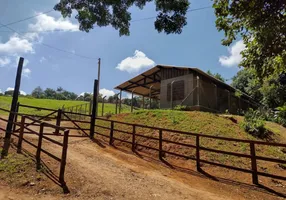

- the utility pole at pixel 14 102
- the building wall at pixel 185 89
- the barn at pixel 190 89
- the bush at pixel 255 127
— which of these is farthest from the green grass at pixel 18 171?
the building wall at pixel 185 89

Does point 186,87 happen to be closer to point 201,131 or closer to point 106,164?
point 201,131

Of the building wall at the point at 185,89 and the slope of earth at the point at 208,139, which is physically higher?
the building wall at the point at 185,89

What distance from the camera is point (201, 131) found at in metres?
11.5

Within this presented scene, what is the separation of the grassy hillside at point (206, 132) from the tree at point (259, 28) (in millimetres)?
3310

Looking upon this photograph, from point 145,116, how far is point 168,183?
8222mm

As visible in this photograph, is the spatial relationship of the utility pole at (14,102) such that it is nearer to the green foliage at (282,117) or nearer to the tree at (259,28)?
the tree at (259,28)

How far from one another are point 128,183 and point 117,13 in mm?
4937

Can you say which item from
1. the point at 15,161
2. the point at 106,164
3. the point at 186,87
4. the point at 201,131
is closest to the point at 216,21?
the point at 201,131

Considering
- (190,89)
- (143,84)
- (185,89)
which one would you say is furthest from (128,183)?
(143,84)

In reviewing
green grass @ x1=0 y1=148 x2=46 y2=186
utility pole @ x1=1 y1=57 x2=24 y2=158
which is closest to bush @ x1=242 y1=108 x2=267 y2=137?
green grass @ x1=0 y1=148 x2=46 y2=186

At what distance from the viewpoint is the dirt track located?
17.7ft

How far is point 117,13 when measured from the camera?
6.94 meters

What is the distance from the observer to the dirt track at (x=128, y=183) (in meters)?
5.38

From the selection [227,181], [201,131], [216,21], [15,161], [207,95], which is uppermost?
[216,21]
